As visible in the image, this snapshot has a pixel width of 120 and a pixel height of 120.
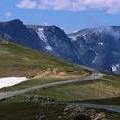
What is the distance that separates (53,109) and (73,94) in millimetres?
47379

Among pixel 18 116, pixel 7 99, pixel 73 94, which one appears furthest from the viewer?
pixel 73 94

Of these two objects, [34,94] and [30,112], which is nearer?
[30,112]

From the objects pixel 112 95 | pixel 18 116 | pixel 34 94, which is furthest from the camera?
pixel 112 95

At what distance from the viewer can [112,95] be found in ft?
646

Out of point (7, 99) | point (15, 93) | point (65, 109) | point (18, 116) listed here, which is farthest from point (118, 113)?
point (15, 93)

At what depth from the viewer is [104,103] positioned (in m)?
166

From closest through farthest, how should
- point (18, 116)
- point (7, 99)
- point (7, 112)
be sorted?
point (18, 116), point (7, 112), point (7, 99)

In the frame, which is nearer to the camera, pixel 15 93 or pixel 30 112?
pixel 30 112

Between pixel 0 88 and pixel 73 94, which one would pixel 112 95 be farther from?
pixel 0 88

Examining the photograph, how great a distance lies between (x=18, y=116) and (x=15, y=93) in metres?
52.1

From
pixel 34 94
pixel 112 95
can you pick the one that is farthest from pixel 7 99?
pixel 112 95

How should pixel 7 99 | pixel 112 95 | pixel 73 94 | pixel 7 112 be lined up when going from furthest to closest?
1. pixel 112 95
2. pixel 73 94
3. pixel 7 99
4. pixel 7 112

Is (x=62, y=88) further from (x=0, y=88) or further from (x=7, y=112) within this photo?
(x=7, y=112)

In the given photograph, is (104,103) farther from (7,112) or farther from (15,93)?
(7,112)
